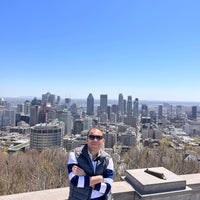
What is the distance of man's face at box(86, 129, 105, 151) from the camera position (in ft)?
4.95

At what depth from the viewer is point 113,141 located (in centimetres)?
3344

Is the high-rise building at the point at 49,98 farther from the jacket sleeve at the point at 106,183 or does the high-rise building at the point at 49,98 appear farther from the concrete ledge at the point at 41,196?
the jacket sleeve at the point at 106,183

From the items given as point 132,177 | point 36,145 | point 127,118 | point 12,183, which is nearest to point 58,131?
point 36,145

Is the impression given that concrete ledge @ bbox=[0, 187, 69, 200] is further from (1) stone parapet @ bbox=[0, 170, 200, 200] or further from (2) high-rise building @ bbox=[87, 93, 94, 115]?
(2) high-rise building @ bbox=[87, 93, 94, 115]

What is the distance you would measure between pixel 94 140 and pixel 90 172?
210 mm

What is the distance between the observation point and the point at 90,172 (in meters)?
1.43

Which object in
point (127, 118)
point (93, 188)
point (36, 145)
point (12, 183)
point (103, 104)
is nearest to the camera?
point (93, 188)

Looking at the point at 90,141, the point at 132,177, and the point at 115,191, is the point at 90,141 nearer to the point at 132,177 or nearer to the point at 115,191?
the point at 115,191

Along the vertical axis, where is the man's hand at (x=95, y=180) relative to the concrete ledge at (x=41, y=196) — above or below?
above

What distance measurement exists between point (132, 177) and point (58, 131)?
91.7 feet

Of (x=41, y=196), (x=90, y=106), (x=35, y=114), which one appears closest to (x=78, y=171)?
(x=41, y=196)

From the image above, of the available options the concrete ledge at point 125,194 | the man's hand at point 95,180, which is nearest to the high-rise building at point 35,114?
the concrete ledge at point 125,194

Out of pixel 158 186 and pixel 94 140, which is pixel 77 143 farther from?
pixel 94 140

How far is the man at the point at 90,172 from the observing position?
1.41 metres
